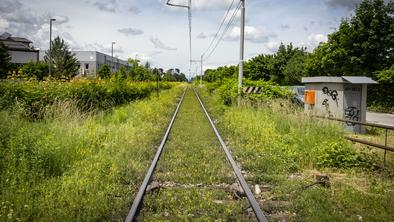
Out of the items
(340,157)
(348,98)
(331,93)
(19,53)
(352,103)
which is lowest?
(340,157)

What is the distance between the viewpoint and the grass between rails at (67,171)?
16.5ft

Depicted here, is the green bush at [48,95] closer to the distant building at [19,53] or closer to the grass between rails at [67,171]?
the grass between rails at [67,171]

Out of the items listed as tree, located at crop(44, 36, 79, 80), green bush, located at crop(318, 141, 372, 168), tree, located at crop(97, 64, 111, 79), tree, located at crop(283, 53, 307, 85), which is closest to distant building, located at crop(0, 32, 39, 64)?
tree, located at crop(44, 36, 79, 80)

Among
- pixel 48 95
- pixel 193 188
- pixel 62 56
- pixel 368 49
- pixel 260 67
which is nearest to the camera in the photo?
pixel 193 188

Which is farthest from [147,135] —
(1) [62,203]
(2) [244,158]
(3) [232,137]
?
(1) [62,203]

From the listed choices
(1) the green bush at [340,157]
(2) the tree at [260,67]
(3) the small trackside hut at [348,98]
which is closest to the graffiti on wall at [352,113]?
(3) the small trackside hut at [348,98]

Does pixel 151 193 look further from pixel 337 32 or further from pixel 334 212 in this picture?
pixel 337 32

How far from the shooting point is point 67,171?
22.6ft

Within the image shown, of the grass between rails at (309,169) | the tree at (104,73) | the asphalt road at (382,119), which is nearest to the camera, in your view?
the grass between rails at (309,169)

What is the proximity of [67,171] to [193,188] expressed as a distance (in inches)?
92.3

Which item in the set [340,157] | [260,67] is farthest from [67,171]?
[260,67]

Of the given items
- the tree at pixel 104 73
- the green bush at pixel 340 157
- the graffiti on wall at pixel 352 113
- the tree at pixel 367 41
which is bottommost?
the green bush at pixel 340 157

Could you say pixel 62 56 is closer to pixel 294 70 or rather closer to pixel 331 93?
pixel 294 70

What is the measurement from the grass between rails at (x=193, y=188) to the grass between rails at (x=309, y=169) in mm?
490
